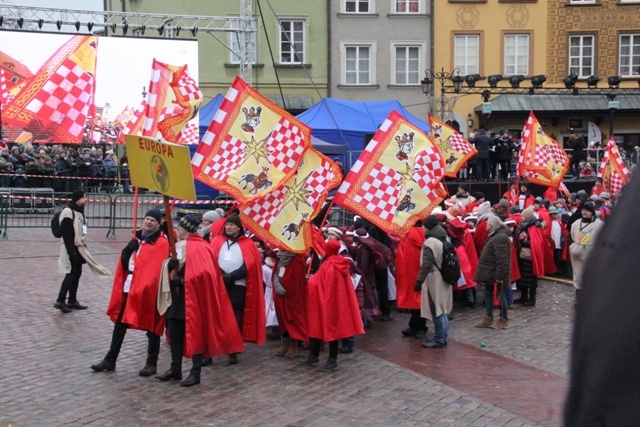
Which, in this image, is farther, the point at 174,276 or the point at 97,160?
the point at 97,160

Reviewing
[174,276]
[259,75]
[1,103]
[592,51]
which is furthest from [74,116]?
[592,51]

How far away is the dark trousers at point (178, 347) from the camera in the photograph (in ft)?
30.4

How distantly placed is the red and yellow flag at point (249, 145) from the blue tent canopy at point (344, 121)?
1380 cm

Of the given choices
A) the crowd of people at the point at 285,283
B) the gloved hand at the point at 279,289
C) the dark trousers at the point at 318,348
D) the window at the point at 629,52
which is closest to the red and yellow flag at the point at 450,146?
the crowd of people at the point at 285,283

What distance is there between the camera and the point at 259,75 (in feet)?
127

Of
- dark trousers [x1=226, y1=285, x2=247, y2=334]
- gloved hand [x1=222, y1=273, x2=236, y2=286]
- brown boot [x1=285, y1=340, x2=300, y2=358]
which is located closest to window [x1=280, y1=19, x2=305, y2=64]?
brown boot [x1=285, y1=340, x2=300, y2=358]

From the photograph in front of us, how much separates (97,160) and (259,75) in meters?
11.6

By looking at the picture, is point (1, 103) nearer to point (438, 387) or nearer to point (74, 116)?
point (74, 116)

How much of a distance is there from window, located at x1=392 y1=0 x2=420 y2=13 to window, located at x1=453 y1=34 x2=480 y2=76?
2175 millimetres

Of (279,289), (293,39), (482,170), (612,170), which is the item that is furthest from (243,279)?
(293,39)

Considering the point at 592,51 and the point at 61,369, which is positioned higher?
the point at 592,51

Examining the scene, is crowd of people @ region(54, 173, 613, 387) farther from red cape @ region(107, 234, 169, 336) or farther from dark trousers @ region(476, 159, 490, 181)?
dark trousers @ region(476, 159, 490, 181)

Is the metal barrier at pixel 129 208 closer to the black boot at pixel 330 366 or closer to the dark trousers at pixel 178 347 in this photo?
the black boot at pixel 330 366

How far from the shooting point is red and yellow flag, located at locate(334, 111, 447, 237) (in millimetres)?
11477
